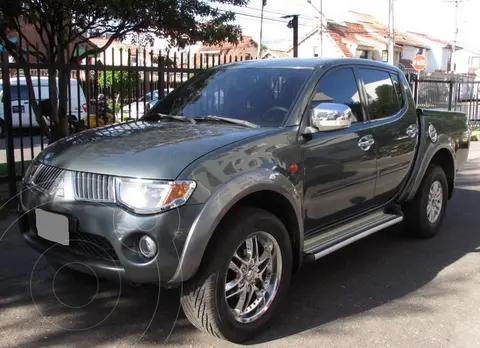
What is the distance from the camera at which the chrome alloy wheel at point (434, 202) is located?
17.8 feet

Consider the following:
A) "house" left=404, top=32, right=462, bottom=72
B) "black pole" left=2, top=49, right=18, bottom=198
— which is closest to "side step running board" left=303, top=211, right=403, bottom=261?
"black pole" left=2, top=49, right=18, bottom=198

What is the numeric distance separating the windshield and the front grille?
4.65ft

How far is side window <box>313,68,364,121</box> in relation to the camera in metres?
4.07

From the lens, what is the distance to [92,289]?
408 cm

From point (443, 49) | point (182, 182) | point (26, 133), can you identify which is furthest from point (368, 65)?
point (443, 49)

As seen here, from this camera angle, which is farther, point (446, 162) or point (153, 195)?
point (446, 162)

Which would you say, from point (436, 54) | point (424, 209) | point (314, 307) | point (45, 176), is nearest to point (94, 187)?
point (45, 176)

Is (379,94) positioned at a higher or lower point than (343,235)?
higher

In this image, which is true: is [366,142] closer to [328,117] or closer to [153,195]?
[328,117]

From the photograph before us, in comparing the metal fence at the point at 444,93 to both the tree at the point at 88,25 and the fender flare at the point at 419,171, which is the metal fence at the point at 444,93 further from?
the fender flare at the point at 419,171

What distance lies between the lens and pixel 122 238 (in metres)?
2.87

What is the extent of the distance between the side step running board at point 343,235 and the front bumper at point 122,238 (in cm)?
118

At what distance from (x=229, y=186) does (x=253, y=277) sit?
26.2 inches

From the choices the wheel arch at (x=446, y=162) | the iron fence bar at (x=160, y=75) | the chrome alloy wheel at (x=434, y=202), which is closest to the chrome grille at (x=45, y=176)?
the chrome alloy wheel at (x=434, y=202)
